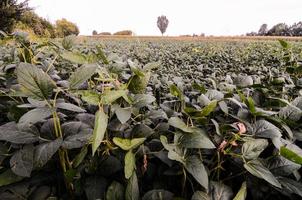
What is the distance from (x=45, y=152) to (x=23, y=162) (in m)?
0.11

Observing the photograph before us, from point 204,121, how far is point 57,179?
0.55 meters

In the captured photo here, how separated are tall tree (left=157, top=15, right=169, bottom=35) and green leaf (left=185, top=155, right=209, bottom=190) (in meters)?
73.2

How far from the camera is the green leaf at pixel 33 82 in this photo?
805mm

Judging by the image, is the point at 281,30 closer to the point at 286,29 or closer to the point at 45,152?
the point at 286,29

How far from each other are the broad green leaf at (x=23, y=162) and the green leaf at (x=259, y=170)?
0.65 meters

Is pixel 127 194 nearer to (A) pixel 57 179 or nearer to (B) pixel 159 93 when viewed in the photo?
(A) pixel 57 179

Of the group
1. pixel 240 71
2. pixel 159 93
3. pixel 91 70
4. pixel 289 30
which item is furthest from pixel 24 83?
pixel 289 30

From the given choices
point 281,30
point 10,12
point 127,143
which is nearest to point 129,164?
point 127,143

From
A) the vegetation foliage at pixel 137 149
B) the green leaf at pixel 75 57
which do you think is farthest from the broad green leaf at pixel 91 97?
the green leaf at pixel 75 57

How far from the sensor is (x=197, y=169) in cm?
82

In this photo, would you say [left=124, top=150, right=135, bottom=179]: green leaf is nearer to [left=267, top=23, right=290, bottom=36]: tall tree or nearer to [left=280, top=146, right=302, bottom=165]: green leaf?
[left=280, top=146, right=302, bottom=165]: green leaf

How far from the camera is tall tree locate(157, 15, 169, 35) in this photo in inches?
2854

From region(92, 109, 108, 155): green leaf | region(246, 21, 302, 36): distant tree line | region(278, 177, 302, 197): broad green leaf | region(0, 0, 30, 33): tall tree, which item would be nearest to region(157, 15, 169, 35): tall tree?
region(246, 21, 302, 36): distant tree line

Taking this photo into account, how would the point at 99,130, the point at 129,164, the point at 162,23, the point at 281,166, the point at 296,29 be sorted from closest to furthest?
1. the point at 99,130
2. the point at 129,164
3. the point at 281,166
4. the point at 296,29
5. the point at 162,23
